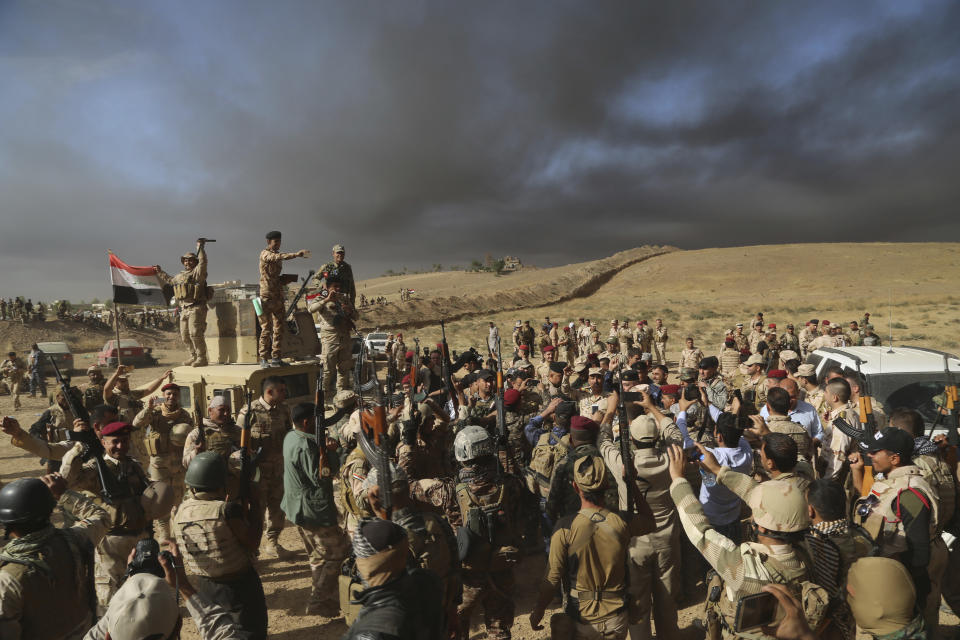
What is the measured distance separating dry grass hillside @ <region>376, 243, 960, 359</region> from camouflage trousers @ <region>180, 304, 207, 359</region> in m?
20.8

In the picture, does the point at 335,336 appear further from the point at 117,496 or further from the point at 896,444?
the point at 896,444

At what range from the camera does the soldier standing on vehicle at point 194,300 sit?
28.7 feet

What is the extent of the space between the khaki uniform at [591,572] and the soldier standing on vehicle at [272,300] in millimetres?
6303

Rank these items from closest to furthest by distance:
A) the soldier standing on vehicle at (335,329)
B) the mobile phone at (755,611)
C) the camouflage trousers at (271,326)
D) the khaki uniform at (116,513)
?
the mobile phone at (755,611) → the khaki uniform at (116,513) → the camouflage trousers at (271,326) → the soldier standing on vehicle at (335,329)

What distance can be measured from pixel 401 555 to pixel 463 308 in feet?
125

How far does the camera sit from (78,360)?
2978 cm

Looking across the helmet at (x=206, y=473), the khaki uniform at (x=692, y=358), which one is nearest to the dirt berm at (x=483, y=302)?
the khaki uniform at (x=692, y=358)

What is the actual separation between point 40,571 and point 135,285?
33.8 feet

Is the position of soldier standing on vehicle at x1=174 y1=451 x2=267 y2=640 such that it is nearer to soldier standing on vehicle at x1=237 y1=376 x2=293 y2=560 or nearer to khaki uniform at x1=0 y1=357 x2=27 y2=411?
soldier standing on vehicle at x1=237 y1=376 x2=293 y2=560

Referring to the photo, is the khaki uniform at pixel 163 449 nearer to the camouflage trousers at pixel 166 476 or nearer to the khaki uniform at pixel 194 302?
the camouflage trousers at pixel 166 476

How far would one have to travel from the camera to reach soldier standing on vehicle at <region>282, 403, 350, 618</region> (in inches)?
188

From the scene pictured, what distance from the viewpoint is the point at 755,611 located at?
241 centimetres

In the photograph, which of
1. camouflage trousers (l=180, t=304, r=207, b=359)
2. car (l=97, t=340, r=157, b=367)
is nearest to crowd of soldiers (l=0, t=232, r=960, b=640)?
camouflage trousers (l=180, t=304, r=207, b=359)

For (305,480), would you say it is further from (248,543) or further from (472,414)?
(472,414)
